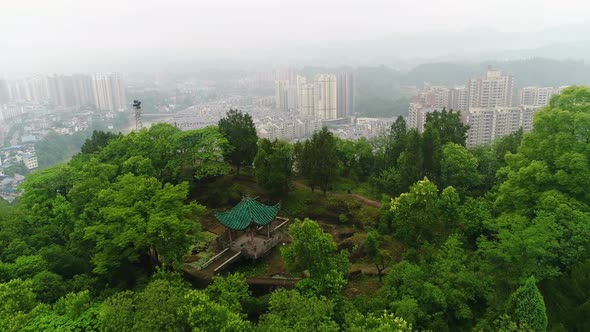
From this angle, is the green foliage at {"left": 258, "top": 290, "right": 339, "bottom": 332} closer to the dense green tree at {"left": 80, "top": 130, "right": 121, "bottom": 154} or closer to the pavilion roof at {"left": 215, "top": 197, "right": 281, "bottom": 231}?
the pavilion roof at {"left": 215, "top": 197, "right": 281, "bottom": 231}

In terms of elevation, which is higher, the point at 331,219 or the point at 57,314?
the point at 57,314

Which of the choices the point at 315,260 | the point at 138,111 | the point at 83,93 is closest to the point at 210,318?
the point at 315,260

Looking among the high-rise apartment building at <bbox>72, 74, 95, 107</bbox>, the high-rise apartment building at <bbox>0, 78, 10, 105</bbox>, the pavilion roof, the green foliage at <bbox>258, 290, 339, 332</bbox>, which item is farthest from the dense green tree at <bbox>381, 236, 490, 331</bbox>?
the high-rise apartment building at <bbox>0, 78, 10, 105</bbox>

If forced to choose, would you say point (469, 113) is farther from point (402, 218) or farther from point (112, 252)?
point (112, 252)

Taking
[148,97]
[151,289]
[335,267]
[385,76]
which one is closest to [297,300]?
[335,267]

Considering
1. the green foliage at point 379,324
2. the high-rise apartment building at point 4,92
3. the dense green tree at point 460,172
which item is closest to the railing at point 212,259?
the green foliage at point 379,324

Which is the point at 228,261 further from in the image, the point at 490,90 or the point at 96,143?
the point at 490,90
